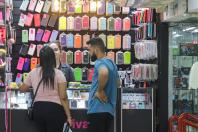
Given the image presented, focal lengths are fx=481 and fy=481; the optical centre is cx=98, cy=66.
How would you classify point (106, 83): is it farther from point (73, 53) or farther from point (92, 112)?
point (73, 53)

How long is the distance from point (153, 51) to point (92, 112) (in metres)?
2.47

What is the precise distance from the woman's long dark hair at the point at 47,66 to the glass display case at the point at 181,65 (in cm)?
287

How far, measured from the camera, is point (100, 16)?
11.0 m

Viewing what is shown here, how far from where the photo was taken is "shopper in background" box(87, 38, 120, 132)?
19.9ft

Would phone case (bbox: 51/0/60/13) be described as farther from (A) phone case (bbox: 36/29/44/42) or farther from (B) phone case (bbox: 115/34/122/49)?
(B) phone case (bbox: 115/34/122/49)

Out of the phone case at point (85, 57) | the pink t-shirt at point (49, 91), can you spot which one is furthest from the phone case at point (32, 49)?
the pink t-shirt at point (49, 91)

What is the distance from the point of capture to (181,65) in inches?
315

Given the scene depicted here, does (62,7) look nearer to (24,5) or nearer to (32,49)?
(24,5)

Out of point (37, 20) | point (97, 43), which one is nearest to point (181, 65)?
point (97, 43)

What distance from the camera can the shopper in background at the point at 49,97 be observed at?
5.55 metres

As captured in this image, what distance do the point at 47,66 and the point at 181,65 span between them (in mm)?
3064

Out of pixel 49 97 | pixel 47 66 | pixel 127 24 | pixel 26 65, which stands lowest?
pixel 49 97

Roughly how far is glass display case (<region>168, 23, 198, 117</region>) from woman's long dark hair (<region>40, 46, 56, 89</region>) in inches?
113

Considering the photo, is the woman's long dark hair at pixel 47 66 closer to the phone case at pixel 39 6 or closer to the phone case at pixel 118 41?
the phone case at pixel 118 41
